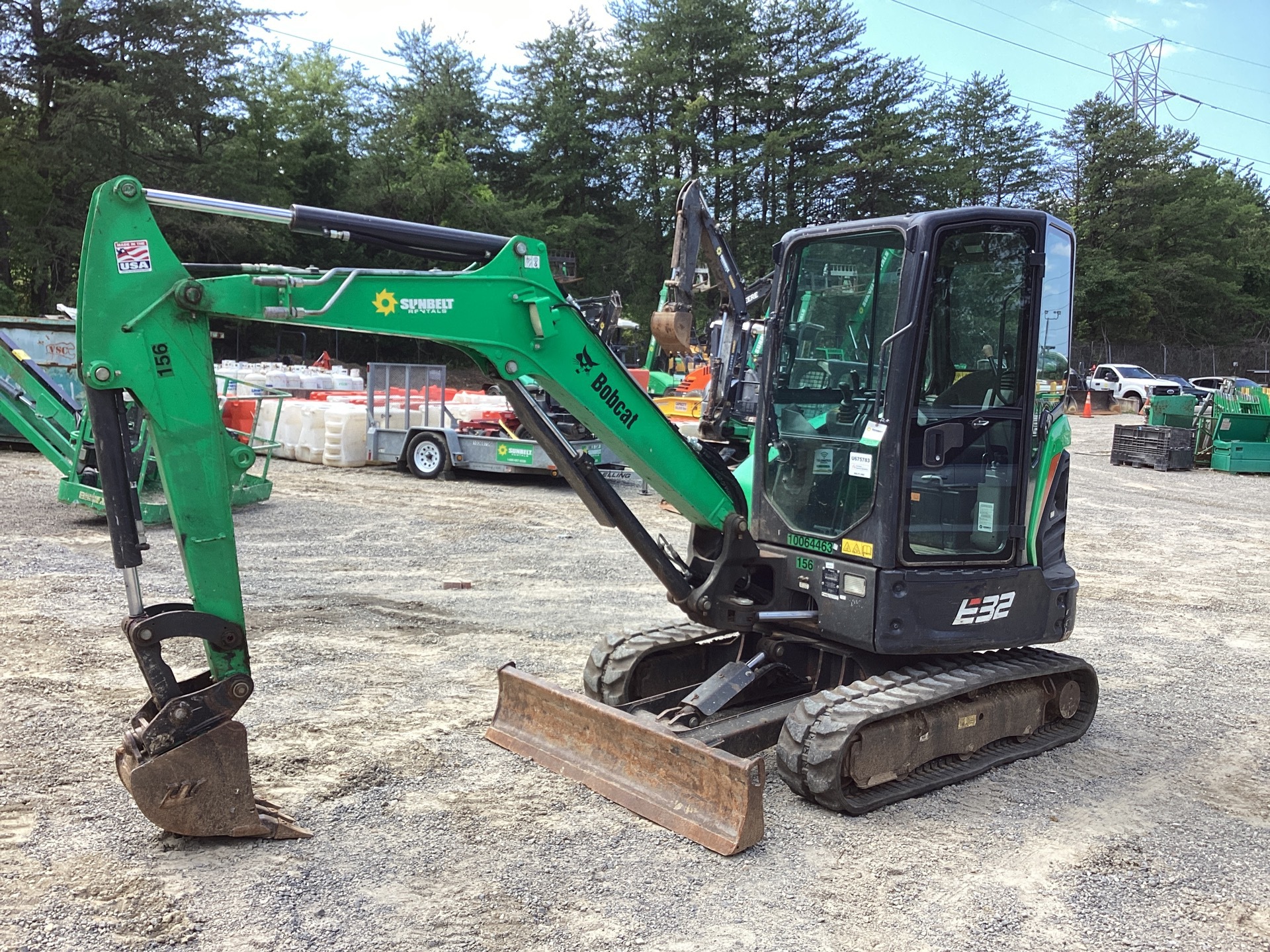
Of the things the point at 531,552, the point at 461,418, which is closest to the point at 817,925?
the point at 531,552

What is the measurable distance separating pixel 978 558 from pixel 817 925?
80.3 inches

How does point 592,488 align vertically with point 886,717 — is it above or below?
above

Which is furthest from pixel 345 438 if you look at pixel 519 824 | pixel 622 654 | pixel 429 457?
pixel 519 824

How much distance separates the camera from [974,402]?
4.75m

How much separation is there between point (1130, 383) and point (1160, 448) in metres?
18.0

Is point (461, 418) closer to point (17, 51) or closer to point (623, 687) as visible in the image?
point (623, 687)

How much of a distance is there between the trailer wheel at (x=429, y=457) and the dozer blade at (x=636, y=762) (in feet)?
32.2

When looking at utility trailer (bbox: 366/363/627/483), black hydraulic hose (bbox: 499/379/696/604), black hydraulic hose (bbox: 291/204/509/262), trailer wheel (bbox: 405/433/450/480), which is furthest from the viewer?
trailer wheel (bbox: 405/433/450/480)

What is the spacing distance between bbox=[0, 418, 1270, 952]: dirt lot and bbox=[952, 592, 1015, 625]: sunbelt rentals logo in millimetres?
768

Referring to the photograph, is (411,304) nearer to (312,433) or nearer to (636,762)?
(636,762)

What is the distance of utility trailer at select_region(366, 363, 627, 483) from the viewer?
1421cm

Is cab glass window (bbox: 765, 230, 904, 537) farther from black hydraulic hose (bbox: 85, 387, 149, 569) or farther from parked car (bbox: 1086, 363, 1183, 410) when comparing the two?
parked car (bbox: 1086, 363, 1183, 410)

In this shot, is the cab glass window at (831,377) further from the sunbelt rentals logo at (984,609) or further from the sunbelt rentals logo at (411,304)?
the sunbelt rentals logo at (411,304)

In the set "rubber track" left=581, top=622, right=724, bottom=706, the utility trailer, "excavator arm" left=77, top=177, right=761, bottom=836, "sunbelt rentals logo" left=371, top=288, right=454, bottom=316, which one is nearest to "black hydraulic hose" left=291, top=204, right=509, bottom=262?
"excavator arm" left=77, top=177, right=761, bottom=836
